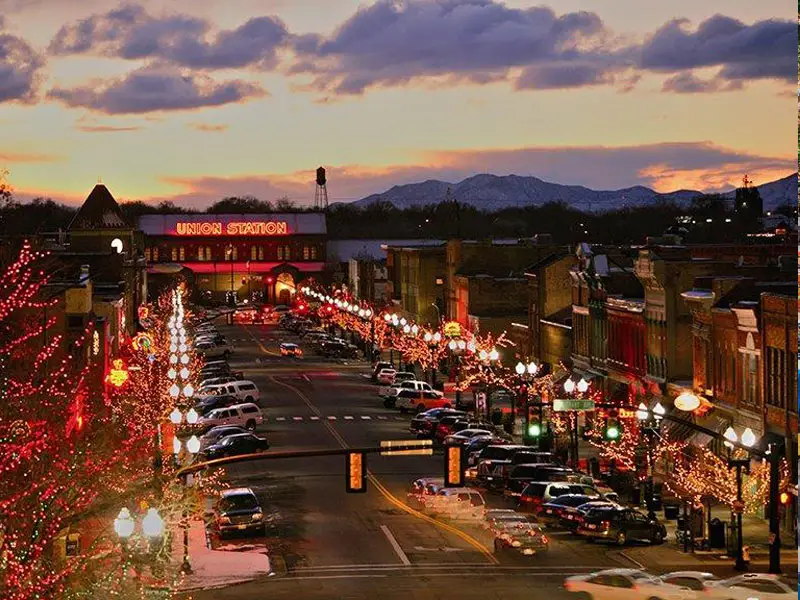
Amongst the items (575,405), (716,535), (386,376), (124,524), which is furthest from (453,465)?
(386,376)

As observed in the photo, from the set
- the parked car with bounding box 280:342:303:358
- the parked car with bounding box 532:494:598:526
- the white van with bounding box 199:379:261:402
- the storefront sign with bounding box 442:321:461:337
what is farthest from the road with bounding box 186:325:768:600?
the parked car with bounding box 280:342:303:358

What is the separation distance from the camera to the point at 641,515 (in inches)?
2201

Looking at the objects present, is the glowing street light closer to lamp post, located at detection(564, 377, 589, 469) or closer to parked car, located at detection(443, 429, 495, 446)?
lamp post, located at detection(564, 377, 589, 469)

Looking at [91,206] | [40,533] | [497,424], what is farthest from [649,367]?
[91,206]

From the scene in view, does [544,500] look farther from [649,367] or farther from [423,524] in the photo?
[649,367]

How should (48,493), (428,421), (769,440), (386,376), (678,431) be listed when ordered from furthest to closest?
(386,376)
(428,421)
(678,431)
(769,440)
(48,493)

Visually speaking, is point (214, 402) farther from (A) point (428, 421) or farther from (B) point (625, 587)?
(B) point (625, 587)

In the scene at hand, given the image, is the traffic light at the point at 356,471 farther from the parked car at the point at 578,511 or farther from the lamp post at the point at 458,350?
the lamp post at the point at 458,350

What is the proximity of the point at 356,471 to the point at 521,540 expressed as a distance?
8.89m

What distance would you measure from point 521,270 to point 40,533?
11030cm

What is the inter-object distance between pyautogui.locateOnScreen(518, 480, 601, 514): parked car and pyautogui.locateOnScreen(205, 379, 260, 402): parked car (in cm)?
4073

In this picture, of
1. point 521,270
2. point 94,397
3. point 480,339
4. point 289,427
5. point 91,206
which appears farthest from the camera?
point 91,206

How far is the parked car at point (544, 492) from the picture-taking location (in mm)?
61125

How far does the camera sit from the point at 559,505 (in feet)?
192
